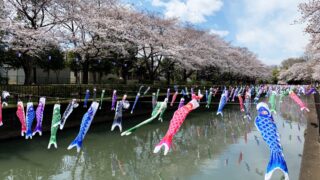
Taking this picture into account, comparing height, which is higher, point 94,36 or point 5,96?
point 94,36

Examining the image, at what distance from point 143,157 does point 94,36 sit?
500 inches

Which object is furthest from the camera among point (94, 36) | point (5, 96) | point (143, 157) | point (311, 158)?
point (94, 36)

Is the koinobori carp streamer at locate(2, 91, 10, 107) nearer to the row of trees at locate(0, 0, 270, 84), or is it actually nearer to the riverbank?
the row of trees at locate(0, 0, 270, 84)

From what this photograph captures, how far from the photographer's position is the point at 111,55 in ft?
87.4

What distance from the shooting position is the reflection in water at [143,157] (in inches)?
403

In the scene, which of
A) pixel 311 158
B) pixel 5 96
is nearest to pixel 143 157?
pixel 5 96

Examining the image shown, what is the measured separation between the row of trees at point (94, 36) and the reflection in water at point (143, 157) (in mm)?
5939

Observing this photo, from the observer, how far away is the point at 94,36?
23.0 meters

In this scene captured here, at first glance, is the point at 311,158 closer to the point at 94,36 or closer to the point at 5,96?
the point at 5,96

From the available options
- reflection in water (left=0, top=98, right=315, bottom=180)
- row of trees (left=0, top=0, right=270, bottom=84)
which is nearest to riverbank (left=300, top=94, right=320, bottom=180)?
reflection in water (left=0, top=98, right=315, bottom=180)

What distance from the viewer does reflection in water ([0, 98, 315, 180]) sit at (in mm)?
10234

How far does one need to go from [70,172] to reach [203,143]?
6.57m

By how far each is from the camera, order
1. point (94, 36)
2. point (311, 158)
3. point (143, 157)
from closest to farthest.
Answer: point (311, 158)
point (143, 157)
point (94, 36)

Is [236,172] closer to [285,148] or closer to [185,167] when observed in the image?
[185,167]
